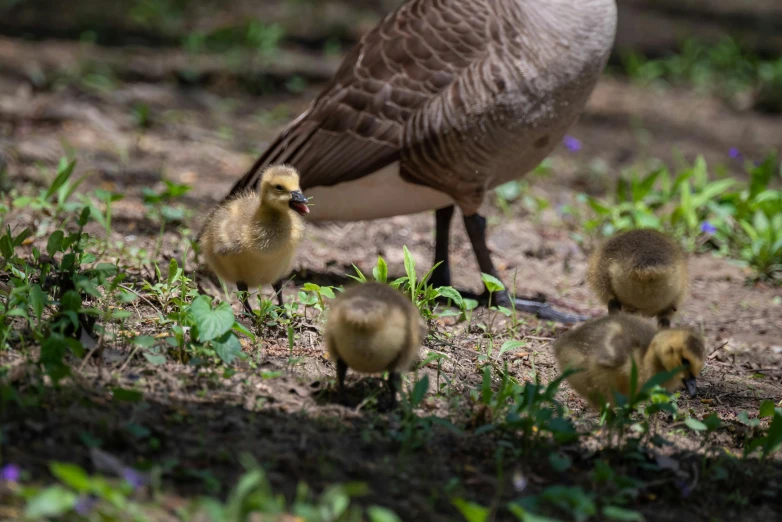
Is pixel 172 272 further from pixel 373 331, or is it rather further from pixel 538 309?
pixel 538 309

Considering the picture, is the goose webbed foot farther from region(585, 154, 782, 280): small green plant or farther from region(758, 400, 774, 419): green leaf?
region(758, 400, 774, 419): green leaf

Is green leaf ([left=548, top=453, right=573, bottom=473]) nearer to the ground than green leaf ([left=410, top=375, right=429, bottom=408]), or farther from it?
nearer to the ground

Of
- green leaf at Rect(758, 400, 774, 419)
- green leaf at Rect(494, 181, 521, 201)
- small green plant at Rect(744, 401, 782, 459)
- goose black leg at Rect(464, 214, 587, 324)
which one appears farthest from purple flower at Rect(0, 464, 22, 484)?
green leaf at Rect(494, 181, 521, 201)

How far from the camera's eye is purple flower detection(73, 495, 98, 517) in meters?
2.69

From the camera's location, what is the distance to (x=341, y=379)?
394 centimetres

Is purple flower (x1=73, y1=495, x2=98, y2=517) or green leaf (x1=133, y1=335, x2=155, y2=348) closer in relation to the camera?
purple flower (x1=73, y1=495, x2=98, y2=517)

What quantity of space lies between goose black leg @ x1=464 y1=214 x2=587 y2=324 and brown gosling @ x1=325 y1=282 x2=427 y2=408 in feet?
7.44

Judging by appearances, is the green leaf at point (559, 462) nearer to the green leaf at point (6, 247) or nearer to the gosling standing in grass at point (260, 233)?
the gosling standing in grass at point (260, 233)

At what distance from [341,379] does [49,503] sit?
154 cm

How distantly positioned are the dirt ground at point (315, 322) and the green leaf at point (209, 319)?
205mm

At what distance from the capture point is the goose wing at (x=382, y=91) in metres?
5.82

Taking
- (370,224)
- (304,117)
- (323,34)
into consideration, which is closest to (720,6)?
(323,34)

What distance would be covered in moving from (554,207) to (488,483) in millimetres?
5266

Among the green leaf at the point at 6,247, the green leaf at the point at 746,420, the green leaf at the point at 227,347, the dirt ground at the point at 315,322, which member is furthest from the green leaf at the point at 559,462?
the green leaf at the point at 6,247
